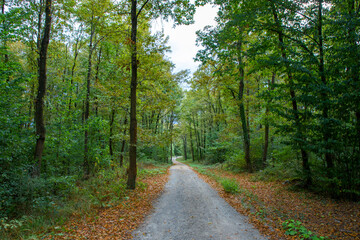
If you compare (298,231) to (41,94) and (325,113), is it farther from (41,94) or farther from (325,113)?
(41,94)

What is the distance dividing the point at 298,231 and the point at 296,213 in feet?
4.91

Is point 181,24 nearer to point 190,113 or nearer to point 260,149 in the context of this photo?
point 260,149

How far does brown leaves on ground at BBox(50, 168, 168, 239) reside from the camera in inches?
178

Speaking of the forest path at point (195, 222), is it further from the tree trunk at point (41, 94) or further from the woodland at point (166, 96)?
the tree trunk at point (41, 94)

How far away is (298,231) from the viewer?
14.7 ft

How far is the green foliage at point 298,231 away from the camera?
4.13m

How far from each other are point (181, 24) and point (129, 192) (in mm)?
8567

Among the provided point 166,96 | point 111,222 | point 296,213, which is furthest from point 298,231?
point 166,96

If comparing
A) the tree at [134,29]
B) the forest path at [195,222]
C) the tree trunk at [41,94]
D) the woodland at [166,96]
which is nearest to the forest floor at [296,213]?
the forest path at [195,222]

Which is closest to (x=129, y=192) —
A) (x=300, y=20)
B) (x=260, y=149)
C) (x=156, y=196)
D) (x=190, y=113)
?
(x=156, y=196)

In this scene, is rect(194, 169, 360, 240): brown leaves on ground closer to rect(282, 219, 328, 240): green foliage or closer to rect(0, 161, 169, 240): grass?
rect(282, 219, 328, 240): green foliage

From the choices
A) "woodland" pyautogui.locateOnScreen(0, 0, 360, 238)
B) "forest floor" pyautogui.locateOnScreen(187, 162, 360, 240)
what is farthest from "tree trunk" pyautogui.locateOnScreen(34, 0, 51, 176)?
"forest floor" pyautogui.locateOnScreen(187, 162, 360, 240)

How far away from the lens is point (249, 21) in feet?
26.3

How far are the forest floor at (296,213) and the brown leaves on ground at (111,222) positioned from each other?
11.3ft
